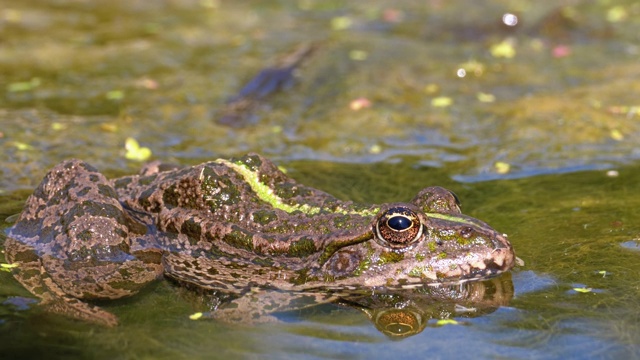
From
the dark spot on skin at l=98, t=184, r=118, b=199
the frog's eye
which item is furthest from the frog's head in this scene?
the dark spot on skin at l=98, t=184, r=118, b=199

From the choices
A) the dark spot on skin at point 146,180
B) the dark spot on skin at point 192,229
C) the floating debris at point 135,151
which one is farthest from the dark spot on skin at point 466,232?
the floating debris at point 135,151

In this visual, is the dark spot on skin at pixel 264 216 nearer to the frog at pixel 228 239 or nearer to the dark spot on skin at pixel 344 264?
the frog at pixel 228 239

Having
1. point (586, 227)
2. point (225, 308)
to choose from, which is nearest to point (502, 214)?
point (586, 227)

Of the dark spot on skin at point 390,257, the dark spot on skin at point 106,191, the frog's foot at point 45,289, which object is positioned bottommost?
the frog's foot at point 45,289

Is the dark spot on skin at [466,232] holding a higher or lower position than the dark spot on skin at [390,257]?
higher

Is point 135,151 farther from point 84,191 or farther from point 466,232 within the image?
point 466,232

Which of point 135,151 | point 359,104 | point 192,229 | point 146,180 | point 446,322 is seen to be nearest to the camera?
point 446,322

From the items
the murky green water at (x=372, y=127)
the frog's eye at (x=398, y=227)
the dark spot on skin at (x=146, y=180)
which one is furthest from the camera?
the dark spot on skin at (x=146, y=180)

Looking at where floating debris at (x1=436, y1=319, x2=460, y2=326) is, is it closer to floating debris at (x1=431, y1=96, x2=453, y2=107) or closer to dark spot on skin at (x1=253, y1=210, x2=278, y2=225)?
dark spot on skin at (x1=253, y1=210, x2=278, y2=225)

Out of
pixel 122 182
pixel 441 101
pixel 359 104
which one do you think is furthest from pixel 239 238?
pixel 441 101
